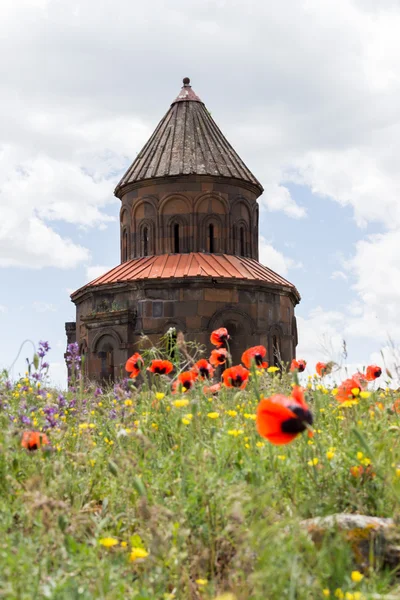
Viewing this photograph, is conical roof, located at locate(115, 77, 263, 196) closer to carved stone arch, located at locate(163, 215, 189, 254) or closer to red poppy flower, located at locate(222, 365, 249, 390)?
carved stone arch, located at locate(163, 215, 189, 254)

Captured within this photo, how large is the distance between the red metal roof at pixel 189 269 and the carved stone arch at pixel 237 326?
1.02 metres

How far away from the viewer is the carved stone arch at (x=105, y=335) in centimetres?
2244

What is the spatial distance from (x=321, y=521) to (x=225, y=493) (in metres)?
0.52

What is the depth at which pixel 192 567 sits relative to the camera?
13.5 ft

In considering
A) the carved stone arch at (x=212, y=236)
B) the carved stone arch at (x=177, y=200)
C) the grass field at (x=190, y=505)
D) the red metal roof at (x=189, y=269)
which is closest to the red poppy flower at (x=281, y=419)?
the grass field at (x=190, y=505)

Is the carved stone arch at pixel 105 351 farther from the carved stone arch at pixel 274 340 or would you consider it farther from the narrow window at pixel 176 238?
the carved stone arch at pixel 274 340

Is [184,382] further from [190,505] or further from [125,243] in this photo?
[125,243]

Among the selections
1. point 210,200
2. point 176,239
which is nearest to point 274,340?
point 176,239

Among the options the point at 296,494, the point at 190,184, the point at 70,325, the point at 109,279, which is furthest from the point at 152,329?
the point at 296,494

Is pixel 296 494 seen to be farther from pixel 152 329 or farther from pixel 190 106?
pixel 190 106

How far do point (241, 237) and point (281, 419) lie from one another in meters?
21.9

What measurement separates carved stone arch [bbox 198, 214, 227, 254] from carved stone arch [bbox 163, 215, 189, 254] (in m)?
0.47

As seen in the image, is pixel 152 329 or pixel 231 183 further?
pixel 231 183

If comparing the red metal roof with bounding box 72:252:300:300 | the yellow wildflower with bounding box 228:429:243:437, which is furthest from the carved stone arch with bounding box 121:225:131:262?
the yellow wildflower with bounding box 228:429:243:437
